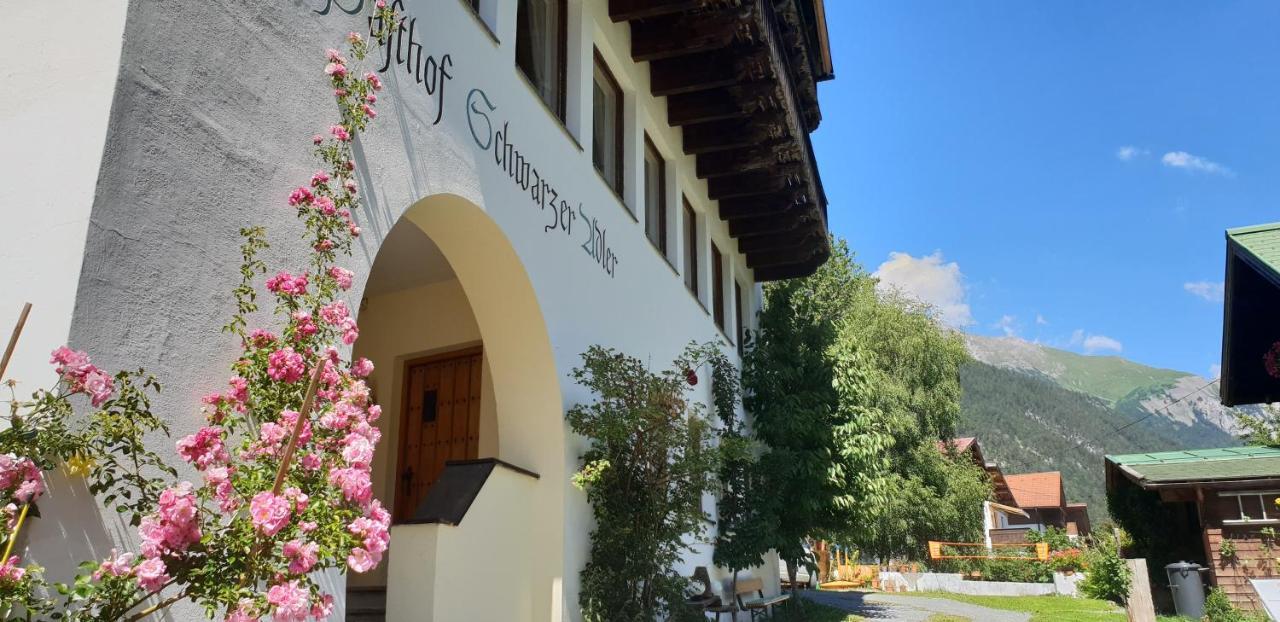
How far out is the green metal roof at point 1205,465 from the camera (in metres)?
17.9

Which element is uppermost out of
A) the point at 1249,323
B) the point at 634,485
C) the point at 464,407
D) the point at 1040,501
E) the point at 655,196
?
the point at 655,196

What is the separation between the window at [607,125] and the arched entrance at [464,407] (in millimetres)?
1691

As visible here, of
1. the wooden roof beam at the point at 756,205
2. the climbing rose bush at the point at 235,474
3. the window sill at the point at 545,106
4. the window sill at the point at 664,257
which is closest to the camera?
the climbing rose bush at the point at 235,474

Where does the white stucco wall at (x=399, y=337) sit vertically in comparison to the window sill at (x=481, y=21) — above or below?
below

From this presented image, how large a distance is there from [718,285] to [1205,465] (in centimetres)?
1250

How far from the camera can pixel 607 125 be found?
8.94 m

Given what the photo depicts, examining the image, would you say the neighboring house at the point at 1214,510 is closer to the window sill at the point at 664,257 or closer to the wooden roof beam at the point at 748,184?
the wooden roof beam at the point at 748,184

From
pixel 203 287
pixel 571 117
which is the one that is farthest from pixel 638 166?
pixel 203 287

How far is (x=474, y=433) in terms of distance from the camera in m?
8.32

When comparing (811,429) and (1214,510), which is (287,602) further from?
(1214,510)

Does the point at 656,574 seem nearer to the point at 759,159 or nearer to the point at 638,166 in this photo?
the point at 638,166

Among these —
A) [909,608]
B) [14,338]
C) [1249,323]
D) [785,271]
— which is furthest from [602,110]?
[909,608]

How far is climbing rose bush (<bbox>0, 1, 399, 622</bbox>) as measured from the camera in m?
2.60

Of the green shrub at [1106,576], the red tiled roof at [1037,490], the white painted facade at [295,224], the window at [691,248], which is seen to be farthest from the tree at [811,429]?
the red tiled roof at [1037,490]
